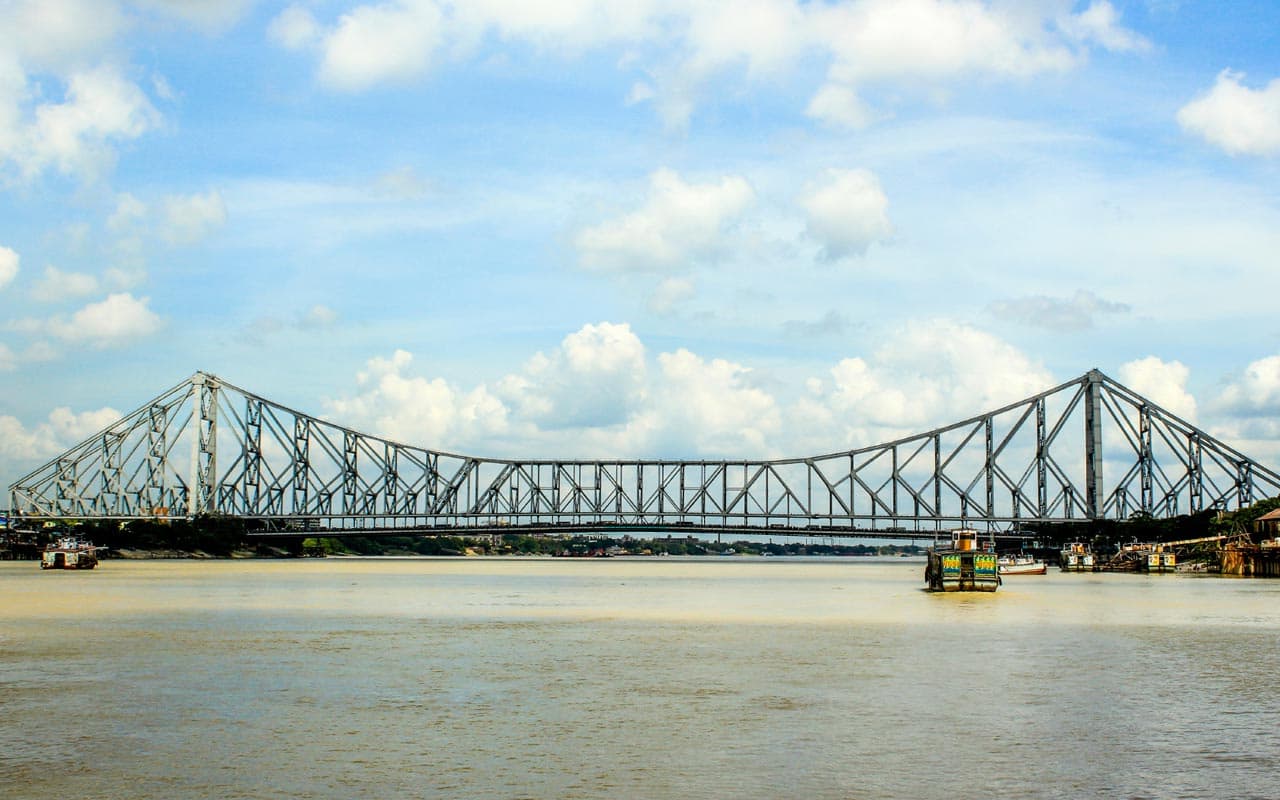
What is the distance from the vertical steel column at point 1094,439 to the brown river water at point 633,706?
11503 cm

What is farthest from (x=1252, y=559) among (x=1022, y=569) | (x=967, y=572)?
(x=967, y=572)

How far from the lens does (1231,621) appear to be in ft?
154

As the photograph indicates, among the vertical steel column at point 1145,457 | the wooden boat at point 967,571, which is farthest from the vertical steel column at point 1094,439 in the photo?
the wooden boat at point 967,571

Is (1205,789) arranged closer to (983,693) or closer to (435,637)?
(983,693)

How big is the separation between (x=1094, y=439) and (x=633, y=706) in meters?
144

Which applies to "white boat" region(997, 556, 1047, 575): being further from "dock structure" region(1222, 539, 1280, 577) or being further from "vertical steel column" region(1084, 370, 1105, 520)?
"vertical steel column" region(1084, 370, 1105, 520)

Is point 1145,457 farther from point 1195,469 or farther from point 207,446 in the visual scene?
point 207,446

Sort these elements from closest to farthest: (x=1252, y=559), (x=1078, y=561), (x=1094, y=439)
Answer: (x=1252, y=559) < (x=1078, y=561) < (x=1094, y=439)

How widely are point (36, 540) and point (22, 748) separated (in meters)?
153

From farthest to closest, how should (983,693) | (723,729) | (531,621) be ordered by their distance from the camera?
(531,621) < (983,693) < (723,729)

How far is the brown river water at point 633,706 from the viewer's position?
17328mm

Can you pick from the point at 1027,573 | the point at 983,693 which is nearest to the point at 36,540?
the point at 1027,573

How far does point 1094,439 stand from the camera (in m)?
157

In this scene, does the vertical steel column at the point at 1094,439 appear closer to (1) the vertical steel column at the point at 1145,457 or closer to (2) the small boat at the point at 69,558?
(1) the vertical steel column at the point at 1145,457
